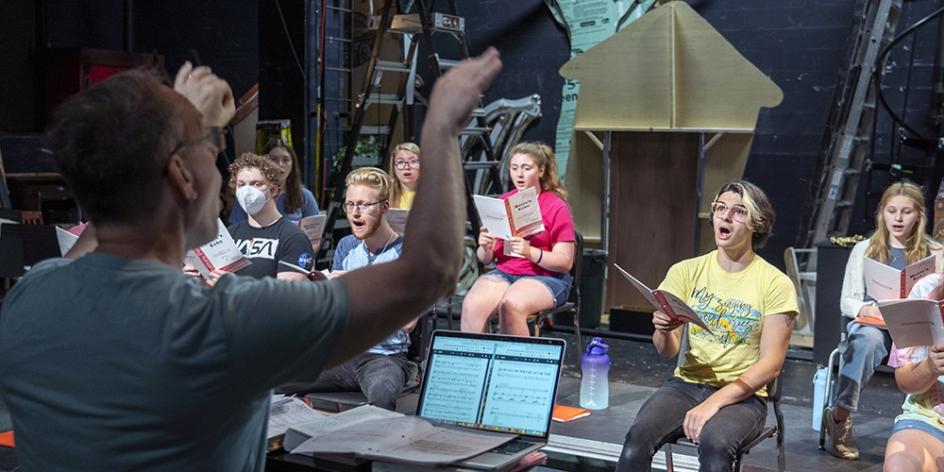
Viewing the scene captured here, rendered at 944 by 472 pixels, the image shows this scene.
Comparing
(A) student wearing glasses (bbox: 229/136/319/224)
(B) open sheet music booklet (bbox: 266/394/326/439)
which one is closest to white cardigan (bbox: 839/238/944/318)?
(A) student wearing glasses (bbox: 229/136/319/224)

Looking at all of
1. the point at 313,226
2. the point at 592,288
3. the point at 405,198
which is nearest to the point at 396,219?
the point at 313,226

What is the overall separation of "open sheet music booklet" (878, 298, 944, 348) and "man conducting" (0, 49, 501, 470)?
2487 millimetres

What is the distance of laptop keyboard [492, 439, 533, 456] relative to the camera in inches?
79.4

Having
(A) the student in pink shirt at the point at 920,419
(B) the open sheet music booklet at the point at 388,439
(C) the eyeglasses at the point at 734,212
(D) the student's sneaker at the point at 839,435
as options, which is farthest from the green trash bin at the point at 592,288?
(B) the open sheet music booklet at the point at 388,439

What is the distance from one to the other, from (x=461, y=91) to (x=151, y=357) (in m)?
0.46

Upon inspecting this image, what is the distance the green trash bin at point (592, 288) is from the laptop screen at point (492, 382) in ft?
15.6

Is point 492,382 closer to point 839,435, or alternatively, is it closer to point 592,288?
point 839,435

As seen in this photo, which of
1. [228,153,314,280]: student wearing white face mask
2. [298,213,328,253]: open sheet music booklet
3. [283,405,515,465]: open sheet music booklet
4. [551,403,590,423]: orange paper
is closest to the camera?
[283,405,515,465]: open sheet music booklet

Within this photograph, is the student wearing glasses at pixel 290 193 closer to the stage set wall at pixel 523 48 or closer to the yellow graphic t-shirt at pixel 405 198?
the yellow graphic t-shirt at pixel 405 198

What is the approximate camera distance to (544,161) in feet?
17.7

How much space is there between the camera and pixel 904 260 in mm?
4895

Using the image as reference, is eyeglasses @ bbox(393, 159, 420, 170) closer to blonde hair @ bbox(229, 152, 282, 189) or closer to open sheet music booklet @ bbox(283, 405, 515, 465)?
blonde hair @ bbox(229, 152, 282, 189)

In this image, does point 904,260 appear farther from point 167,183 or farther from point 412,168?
point 167,183

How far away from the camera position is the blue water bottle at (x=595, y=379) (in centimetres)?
519
